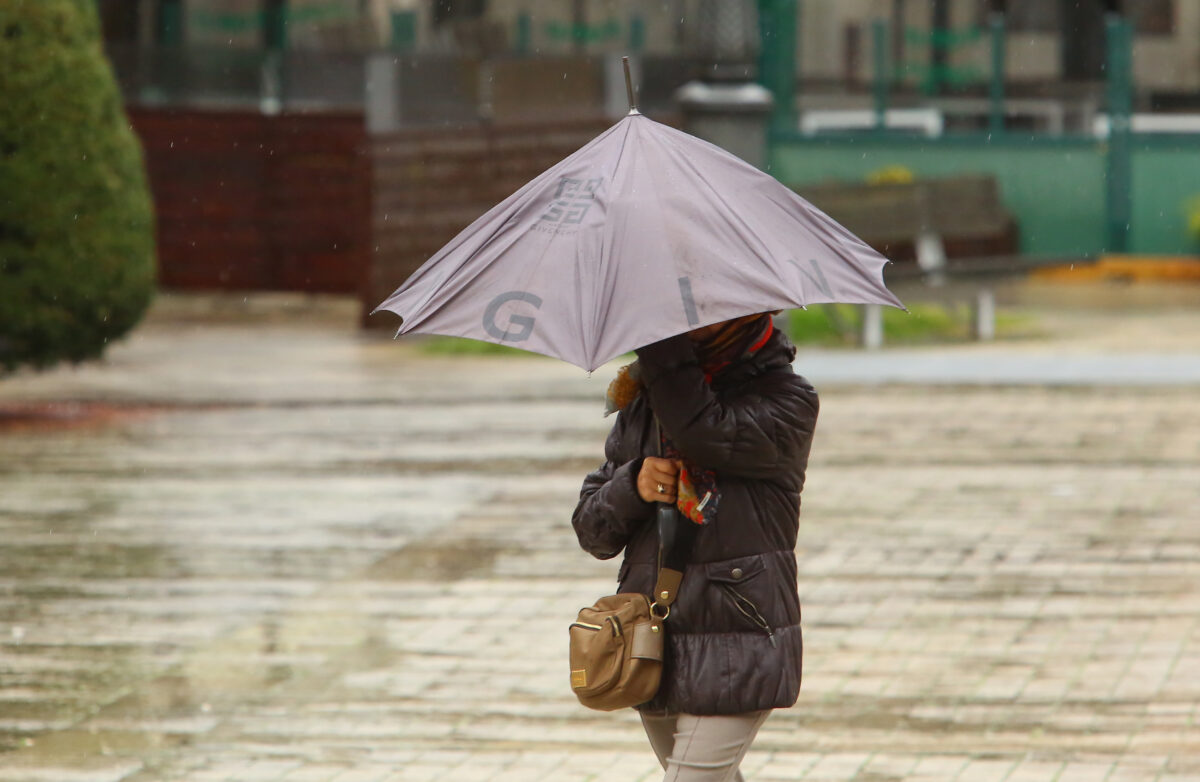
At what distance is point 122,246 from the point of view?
1330cm

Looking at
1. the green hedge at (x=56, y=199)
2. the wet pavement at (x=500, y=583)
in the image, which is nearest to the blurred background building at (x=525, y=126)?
the wet pavement at (x=500, y=583)

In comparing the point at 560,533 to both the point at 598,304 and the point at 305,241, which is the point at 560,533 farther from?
the point at 305,241

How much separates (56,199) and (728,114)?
18.8 feet

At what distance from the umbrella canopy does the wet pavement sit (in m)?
2.32

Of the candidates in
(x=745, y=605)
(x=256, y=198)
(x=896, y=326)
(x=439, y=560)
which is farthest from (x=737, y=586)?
(x=256, y=198)

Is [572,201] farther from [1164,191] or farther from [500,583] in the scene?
[1164,191]

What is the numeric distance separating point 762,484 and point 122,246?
10008 millimetres

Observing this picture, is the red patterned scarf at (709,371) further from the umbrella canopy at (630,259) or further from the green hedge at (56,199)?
the green hedge at (56,199)

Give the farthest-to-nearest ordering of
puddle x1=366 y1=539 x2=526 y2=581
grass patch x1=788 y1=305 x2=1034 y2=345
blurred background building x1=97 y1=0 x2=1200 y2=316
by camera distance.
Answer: blurred background building x1=97 y1=0 x2=1200 y2=316, grass patch x1=788 y1=305 x2=1034 y2=345, puddle x1=366 y1=539 x2=526 y2=581

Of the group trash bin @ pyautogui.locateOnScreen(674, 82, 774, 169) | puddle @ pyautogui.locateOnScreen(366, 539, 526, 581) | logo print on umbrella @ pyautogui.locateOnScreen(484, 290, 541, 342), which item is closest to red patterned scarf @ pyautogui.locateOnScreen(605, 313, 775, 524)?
logo print on umbrella @ pyautogui.locateOnScreen(484, 290, 541, 342)

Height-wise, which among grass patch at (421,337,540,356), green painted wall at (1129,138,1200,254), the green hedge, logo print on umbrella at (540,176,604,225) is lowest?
grass patch at (421,337,540,356)

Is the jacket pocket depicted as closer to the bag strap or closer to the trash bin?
the bag strap

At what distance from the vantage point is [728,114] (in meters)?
16.2

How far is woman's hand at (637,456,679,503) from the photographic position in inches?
155
